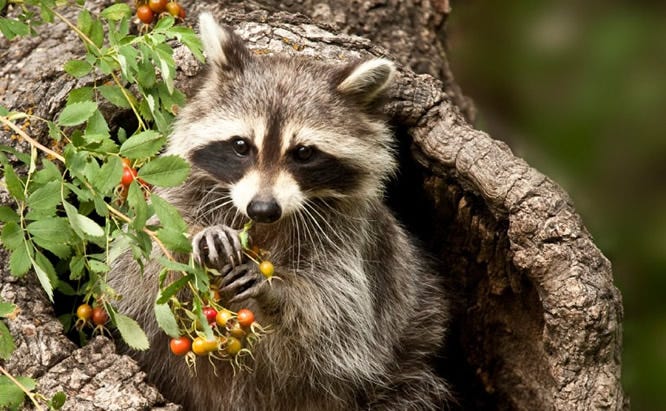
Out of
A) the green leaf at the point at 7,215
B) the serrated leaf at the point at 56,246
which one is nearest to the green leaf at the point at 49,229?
the serrated leaf at the point at 56,246

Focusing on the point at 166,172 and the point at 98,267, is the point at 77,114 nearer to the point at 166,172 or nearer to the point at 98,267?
the point at 166,172

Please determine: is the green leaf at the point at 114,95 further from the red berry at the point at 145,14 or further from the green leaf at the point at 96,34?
the red berry at the point at 145,14

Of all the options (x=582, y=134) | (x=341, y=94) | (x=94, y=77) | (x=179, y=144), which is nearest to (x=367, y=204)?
(x=341, y=94)

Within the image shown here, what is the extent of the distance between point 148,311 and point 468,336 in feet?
5.27

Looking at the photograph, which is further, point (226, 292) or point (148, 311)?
point (148, 311)

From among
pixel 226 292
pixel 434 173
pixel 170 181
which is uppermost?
pixel 434 173

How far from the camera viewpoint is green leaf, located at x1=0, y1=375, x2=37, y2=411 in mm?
3664

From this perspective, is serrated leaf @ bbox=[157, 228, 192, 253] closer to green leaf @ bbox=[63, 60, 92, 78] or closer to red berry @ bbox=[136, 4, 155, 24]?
green leaf @ bbox=[63, 60, 92, 78]

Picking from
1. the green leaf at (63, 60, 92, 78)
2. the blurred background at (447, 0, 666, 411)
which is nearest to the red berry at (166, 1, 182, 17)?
the green leaf at (63, 60, 92, 78)

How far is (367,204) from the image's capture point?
14.9ft

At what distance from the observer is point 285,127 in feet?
13.6

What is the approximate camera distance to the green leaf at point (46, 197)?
368cm

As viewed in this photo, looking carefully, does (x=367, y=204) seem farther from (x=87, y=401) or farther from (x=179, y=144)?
(x=87, y=401)

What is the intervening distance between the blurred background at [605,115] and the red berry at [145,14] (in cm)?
197
